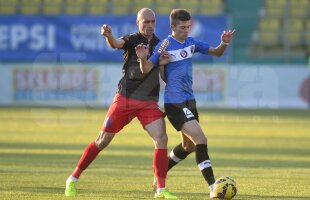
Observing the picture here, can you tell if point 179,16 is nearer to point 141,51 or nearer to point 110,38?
point 141,51

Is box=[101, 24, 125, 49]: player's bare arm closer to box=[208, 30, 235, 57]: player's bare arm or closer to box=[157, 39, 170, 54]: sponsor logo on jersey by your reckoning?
box=[157, 39, 170, 54]: sponsor logo on jersey

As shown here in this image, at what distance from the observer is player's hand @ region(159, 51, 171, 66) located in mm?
8469

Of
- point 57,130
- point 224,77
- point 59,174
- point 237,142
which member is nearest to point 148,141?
point 237,142

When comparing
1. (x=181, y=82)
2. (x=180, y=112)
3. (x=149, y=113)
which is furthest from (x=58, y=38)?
(x=180, y=112)

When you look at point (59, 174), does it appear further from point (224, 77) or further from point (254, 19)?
point (254, 19)

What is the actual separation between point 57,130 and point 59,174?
788 centimetres

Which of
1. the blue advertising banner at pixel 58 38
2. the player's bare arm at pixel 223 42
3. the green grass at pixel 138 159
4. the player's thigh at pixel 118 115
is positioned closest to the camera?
the player's thigh at pixel 118 115

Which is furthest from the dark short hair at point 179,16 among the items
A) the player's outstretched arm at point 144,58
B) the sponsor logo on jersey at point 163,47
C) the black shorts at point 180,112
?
the black shorts at point 180,112

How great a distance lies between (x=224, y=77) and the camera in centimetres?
2473

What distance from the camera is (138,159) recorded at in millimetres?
12391

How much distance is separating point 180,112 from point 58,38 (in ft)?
58.5

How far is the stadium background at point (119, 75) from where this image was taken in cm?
1606

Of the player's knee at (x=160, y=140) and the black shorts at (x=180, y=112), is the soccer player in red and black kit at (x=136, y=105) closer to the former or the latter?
the player's knee at (x=160, y=140)

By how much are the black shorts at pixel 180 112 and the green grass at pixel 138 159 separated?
2.67ft
